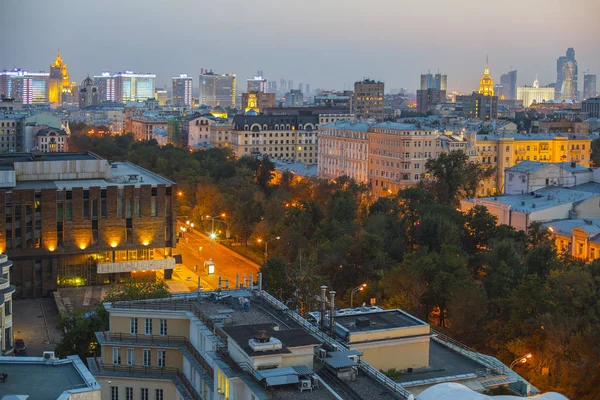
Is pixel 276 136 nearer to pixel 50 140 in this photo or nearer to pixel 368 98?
pixel 50 140

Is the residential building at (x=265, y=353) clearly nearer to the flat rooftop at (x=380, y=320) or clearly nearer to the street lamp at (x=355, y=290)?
the flat rooftop at (x=380, y=320)

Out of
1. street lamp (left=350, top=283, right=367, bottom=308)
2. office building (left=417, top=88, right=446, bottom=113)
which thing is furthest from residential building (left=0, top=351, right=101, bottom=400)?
office building (left=417, top=88, right=446, bottom=113)

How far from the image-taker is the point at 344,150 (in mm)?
71438

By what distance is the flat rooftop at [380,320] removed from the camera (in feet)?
67.6

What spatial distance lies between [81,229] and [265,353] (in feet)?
69.4

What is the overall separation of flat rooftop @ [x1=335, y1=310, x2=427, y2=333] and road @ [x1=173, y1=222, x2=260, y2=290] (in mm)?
12552

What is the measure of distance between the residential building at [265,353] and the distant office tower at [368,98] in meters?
108

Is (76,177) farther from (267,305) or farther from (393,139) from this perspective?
(393,139)

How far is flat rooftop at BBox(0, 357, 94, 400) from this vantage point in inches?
609

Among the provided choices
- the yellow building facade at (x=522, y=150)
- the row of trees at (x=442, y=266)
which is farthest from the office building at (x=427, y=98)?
the row of trees at (x=442, y=266)

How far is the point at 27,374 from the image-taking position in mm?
16391

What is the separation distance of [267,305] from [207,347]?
286cm

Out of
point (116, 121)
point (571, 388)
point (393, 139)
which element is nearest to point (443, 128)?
point (393, 139)

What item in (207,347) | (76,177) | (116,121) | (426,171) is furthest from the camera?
(116,121)
